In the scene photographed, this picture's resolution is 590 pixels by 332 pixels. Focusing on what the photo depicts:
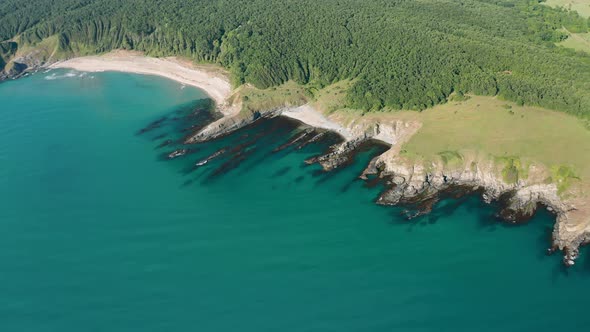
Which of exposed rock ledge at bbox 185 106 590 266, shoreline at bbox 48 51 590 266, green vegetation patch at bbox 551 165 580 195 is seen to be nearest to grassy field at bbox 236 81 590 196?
green vegetation patch at bbox 551 165 580 195

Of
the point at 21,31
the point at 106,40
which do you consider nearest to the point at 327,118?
the point at 106,40

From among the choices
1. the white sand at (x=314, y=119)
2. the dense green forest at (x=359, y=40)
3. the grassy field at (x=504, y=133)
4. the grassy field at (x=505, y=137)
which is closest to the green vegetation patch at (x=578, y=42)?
the dense green forest at (x=359, y=40)

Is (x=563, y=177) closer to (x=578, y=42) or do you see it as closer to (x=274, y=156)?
(x=274, y=156)

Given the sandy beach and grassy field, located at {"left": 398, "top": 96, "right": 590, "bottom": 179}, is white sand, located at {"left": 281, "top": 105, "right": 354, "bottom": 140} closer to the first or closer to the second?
the sandy beach

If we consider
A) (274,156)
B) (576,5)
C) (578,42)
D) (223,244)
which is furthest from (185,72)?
(576,5)

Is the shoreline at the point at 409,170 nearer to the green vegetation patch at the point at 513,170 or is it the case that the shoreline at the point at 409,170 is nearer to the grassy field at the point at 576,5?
the green vegetation patch at the point at 513,170

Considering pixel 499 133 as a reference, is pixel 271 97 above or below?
above
